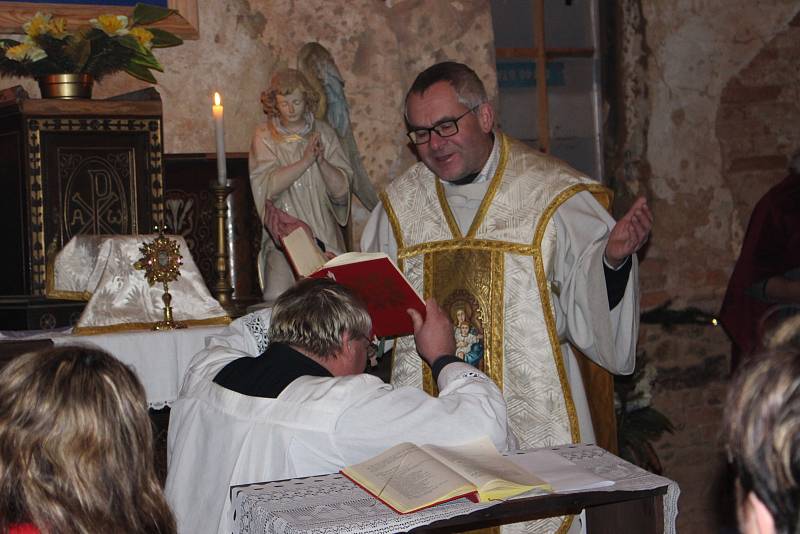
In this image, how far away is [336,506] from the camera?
7.97 feet

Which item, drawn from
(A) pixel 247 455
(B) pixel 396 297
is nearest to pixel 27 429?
(A) pixel 247 455

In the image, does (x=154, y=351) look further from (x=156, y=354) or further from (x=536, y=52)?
(x=536, y=52)

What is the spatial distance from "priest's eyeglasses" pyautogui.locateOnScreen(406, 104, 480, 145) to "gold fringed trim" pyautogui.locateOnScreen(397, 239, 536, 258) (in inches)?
16.3

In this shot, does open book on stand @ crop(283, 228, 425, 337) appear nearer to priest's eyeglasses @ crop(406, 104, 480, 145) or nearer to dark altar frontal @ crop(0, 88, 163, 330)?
priest's eyeglasses @ crop(406, 104, 480, 145)

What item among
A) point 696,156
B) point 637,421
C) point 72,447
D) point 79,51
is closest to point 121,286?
point 79,51

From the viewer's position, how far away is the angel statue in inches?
207

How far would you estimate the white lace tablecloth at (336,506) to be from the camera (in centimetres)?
232

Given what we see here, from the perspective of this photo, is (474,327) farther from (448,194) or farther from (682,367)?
(682,367)

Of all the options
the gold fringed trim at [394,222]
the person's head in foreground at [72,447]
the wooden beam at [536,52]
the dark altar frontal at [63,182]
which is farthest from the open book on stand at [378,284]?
the wooden beam at [536,52]

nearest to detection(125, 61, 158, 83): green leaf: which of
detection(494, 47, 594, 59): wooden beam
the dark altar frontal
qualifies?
the dark altar frontal

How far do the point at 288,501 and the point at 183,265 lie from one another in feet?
6.59

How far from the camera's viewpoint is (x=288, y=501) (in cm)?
246

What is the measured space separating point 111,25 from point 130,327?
1.19 metres

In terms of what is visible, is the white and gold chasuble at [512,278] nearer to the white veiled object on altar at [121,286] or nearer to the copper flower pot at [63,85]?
the white veiled object on altar at [121,286]
